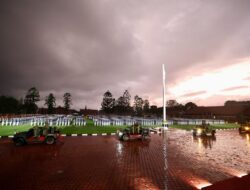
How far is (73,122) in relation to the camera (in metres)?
31.4

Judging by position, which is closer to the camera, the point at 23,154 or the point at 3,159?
the point at 3,159

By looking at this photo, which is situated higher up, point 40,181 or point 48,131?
point 48,131

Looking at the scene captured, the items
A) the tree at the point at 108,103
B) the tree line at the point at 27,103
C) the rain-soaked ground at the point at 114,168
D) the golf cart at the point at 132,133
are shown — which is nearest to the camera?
the rain-soaked ground at the point at 114,168

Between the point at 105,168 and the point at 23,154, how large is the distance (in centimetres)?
582

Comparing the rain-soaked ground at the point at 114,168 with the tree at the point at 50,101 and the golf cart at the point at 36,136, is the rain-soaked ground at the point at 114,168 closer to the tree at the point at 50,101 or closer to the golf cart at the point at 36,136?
the golf cart at the point at 36,136

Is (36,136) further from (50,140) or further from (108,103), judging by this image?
(108,103)

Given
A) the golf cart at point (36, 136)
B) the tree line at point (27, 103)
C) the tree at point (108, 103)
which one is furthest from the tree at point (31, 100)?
the golf cart at point (36, 136)

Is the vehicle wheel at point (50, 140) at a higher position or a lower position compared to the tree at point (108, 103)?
lower

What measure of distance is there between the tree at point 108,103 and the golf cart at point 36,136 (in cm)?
9281

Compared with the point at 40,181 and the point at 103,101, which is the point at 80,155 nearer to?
the point at 40,181

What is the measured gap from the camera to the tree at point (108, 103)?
108887 mm

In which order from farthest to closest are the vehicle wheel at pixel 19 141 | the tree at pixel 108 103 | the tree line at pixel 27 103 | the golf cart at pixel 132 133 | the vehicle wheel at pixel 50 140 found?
the tree at pixel 108 103, the tree line at pixel 27 103, the golf cart at pixel 132 133, the vehicle wheel at pixel 50 140, the vehicle wheel at pixel 19 141

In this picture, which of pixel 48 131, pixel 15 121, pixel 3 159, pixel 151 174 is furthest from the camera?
pixel 15 121

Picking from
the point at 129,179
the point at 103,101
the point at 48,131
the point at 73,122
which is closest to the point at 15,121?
the point at 73,122
